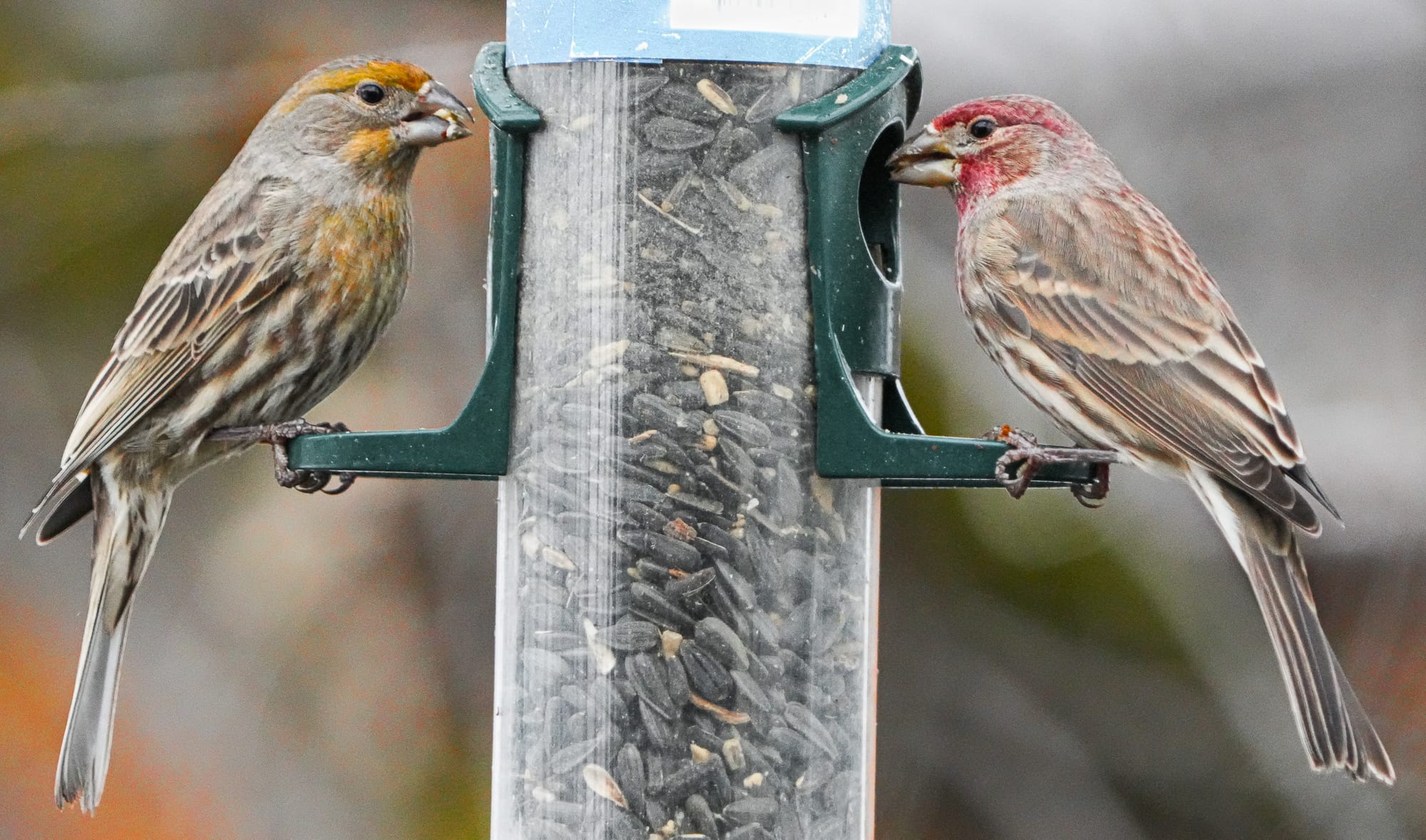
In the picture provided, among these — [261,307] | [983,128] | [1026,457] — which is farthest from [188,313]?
[1026,457]

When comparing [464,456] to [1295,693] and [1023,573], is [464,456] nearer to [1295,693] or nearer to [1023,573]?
[1295,693]

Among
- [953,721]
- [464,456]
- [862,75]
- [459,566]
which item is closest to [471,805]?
[459,566]

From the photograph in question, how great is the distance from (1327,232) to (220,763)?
16.6 ft

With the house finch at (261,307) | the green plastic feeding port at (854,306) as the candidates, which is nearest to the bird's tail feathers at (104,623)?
the house finch at (261,307)

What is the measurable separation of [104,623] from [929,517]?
3141 mm

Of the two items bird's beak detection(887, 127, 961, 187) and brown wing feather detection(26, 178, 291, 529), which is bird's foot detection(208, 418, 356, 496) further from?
bird's beak detection(887, 127, 961, 187)

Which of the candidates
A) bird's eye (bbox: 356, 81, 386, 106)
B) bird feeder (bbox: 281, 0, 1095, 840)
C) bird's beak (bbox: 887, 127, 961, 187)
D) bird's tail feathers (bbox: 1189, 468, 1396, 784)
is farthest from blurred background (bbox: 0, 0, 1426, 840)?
bird feeder (bbox: 281, 0, 1095, 840)

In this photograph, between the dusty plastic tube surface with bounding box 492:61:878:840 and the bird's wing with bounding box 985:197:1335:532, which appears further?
the bird's wing with bounding box 985:197:1335:532

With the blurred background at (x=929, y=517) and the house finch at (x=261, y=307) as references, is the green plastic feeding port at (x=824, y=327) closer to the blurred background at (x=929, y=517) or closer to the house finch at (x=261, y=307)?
the house finch at (x=261, y=307)

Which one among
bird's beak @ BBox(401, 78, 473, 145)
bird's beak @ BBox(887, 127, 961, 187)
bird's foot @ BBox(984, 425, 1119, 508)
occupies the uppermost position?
bird's beak @ BBox(401, 78, 473, 145)

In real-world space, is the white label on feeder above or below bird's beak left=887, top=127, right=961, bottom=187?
above

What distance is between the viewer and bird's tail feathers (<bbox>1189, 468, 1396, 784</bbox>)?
667 cm

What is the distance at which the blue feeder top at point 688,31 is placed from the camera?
6059 mm

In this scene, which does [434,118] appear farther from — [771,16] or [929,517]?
[929,517]
